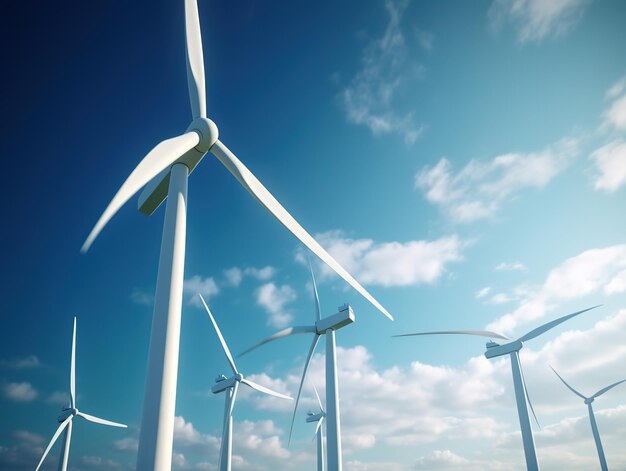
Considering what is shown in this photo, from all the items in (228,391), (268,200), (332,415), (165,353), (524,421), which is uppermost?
(268,200)

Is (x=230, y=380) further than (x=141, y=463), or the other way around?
(x=230, y=380)

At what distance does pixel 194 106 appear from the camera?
18.3 m

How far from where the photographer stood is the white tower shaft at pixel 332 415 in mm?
29542

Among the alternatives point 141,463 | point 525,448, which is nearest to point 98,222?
point 141,463

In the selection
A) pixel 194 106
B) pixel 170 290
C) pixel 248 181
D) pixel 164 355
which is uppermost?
pixel 194 106

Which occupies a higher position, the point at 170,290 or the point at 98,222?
the point at 98,222

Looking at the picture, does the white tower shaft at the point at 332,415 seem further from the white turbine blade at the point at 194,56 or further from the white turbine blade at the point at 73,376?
the white turbine blade at the point at 73,376

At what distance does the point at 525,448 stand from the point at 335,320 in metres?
22.0

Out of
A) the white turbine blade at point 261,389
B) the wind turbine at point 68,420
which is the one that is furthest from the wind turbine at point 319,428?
the wind turbine at point 68,420

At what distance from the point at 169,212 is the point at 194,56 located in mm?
10234

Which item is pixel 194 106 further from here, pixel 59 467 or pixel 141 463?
pixel 59 467

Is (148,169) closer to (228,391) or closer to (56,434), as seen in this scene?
(228,391)

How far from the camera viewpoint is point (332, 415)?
31.2 meters

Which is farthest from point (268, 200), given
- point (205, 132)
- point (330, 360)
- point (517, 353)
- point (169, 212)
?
point (517, 353)
